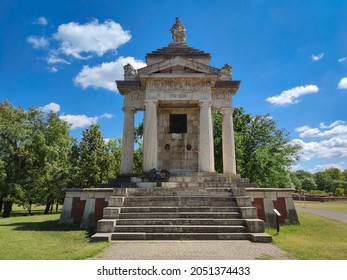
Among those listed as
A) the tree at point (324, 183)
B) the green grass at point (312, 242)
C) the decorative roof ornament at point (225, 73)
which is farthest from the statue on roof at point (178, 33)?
the tree at point (324, 183)

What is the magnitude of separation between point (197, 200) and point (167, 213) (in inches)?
56.8

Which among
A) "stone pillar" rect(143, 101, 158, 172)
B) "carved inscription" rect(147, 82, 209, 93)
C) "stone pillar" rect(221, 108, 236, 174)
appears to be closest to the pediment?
"carved inscription" rect(147, 82, 209, 93)

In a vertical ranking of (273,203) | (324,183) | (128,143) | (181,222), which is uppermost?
(324,183)

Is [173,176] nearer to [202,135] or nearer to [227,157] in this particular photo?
[202,135]

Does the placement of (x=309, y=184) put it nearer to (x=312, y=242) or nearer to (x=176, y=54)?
(x=176, y=54)

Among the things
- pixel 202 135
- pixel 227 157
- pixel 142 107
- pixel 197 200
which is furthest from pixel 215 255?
pixel 142 107

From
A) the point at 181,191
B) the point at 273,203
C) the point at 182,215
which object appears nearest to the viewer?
the point at 182,215

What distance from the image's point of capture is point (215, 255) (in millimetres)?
6441

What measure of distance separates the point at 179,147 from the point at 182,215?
288 inches

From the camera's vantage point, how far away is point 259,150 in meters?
27.3

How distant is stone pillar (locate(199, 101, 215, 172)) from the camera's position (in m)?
14.0

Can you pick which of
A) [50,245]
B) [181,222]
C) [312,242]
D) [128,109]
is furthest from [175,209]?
[128,109]

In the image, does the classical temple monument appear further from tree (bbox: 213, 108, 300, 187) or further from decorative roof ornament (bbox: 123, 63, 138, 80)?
tree (bbox: 213, 108, 300, 187)

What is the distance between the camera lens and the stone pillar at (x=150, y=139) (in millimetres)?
13945
